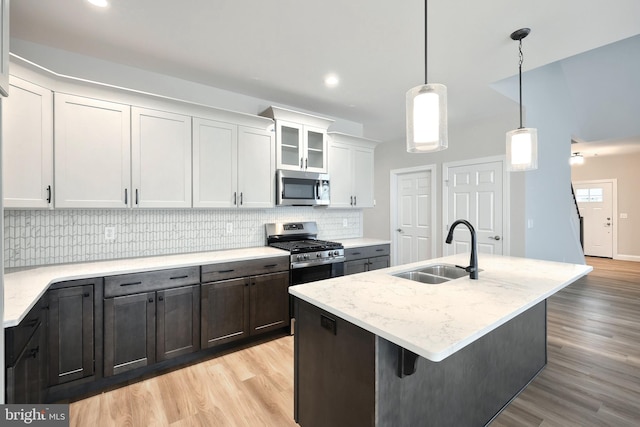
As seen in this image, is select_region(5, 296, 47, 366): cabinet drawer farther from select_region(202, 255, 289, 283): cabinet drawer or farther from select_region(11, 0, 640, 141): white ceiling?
select_region(11, 0, 640, 141): white ceiling

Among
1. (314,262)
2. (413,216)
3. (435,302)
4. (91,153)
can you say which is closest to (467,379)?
(435,302)

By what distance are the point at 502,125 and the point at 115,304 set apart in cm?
489

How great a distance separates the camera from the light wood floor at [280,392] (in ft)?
6.22

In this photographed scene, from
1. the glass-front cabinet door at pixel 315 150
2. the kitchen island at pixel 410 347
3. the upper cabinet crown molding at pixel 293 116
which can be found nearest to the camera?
the kitchen island at pixel 410 347

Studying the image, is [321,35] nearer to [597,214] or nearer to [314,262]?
[314,262]

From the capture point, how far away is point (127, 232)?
273cm

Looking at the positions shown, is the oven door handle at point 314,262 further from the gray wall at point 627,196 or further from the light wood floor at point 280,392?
the gray wall at point 627,196

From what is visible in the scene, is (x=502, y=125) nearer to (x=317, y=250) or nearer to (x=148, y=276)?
(x=317, y=250)

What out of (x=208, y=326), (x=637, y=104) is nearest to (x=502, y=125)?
(x=637, y=104)

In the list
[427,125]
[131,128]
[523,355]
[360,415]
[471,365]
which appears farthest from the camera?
[131,128]

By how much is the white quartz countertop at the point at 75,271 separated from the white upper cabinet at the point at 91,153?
0.50 metres

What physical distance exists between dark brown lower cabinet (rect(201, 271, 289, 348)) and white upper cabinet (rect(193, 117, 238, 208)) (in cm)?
85

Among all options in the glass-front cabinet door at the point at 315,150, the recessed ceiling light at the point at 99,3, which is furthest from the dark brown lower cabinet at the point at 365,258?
the recessed ceiling light at the point at 99,3

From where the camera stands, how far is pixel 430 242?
16.5 feet
